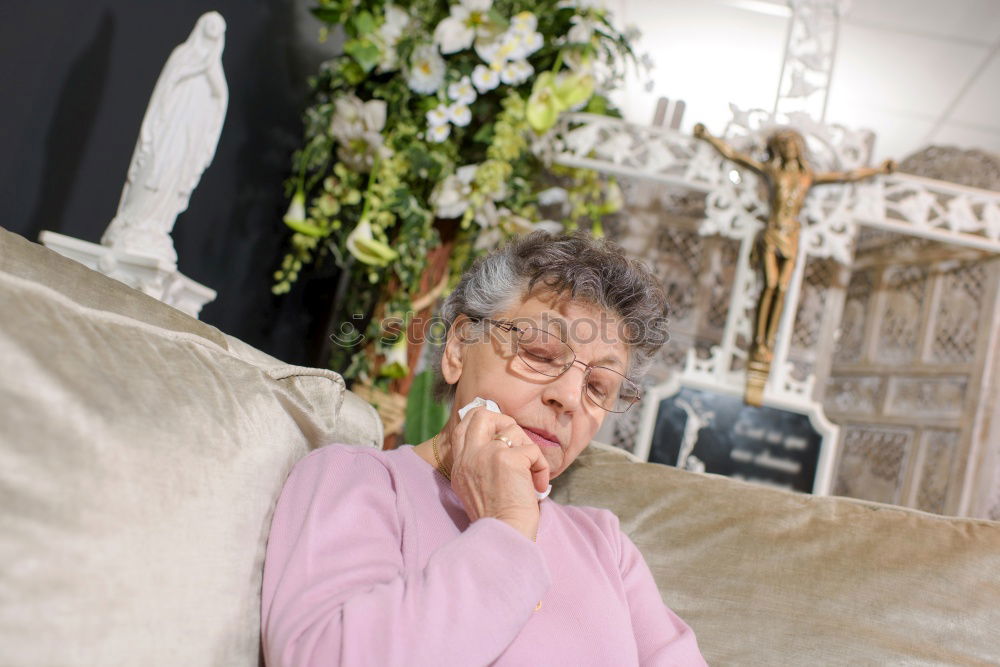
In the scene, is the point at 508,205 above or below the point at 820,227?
below

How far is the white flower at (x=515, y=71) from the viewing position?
2.30m

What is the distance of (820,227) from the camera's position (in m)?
3.19

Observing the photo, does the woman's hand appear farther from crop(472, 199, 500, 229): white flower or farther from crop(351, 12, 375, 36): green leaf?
crop(351, 12, 375, 36): green leaf

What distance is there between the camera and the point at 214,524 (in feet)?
2.35

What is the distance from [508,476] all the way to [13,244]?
1.69 feet

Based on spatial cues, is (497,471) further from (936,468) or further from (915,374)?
(915,374)

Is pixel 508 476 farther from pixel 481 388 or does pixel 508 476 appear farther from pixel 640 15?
pixel 640 15

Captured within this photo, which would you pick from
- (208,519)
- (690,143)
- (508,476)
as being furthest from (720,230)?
(208,519)

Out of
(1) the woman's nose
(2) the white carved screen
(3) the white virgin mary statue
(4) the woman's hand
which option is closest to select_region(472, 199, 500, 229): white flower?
(3) the white virgin mary statue

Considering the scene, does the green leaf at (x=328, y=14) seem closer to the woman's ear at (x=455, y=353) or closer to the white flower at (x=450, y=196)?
the white flower at (x=450, y=196)

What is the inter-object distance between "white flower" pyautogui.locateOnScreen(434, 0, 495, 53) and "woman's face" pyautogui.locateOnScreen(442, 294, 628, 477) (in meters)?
1.30

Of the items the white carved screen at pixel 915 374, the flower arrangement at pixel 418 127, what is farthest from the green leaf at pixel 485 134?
the white carved screen at pixel 915 374

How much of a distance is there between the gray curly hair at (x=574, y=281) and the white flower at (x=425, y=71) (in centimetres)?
116

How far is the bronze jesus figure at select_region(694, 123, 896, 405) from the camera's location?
10.2 ft
